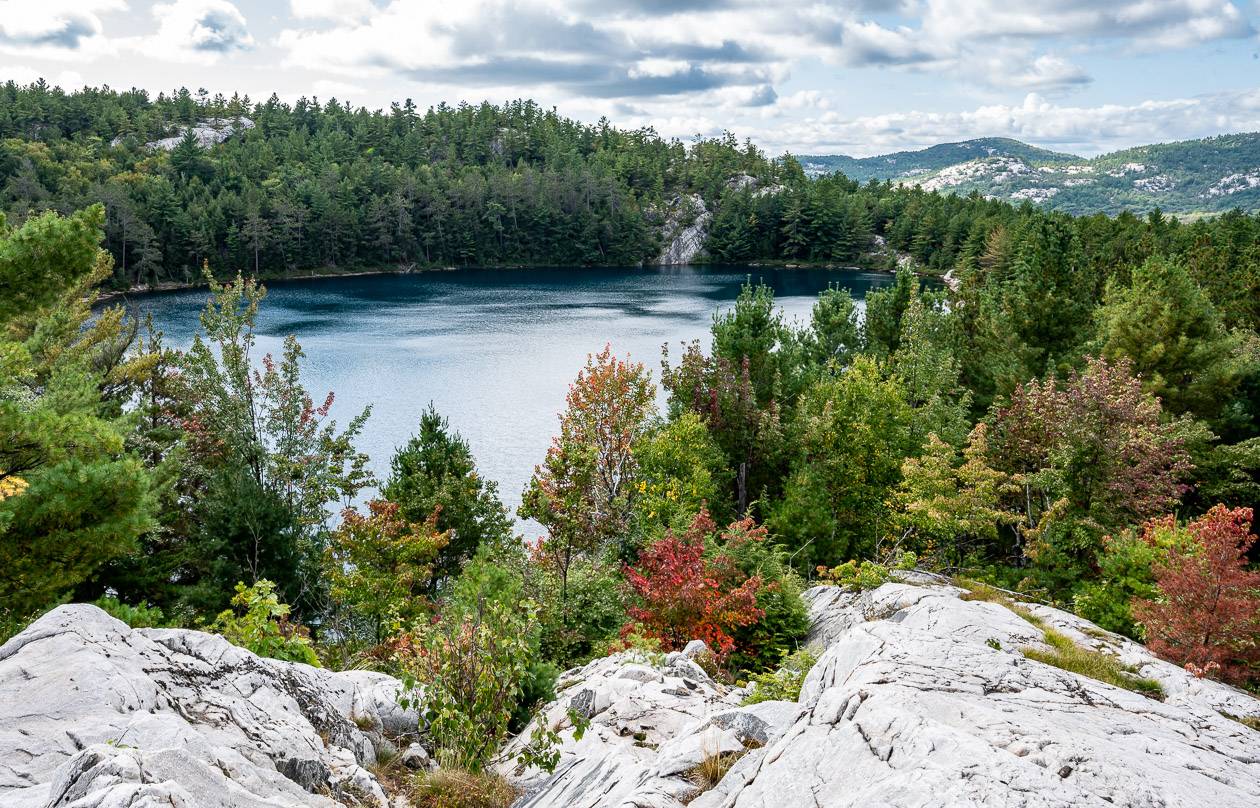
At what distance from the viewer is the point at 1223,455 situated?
83.8ft

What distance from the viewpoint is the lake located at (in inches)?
1778

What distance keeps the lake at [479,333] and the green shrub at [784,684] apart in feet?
76.5

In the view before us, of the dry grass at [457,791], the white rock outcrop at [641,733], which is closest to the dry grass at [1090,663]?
the white rock outcrop at [641,733]

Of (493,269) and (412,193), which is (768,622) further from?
(412,193)

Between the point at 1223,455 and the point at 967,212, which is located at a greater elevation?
the point at 967,212

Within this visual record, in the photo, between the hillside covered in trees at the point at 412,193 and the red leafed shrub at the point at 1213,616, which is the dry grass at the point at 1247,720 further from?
the hillside covered in trees at the point at 412,193

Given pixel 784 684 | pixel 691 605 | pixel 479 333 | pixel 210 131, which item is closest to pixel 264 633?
pixel 784 684

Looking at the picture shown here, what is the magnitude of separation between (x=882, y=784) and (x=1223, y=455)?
27.0 m

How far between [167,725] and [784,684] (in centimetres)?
810

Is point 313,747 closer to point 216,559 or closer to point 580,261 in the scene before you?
point 216,559

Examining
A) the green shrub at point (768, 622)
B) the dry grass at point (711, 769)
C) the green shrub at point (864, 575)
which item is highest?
the dry grass at point (711, 769)

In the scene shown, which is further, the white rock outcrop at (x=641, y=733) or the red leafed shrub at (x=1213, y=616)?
the red leafed shrub at (x=1213, y=616)

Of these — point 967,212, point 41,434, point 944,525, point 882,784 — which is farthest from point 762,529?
point 967,212

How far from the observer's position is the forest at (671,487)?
12.8 m
